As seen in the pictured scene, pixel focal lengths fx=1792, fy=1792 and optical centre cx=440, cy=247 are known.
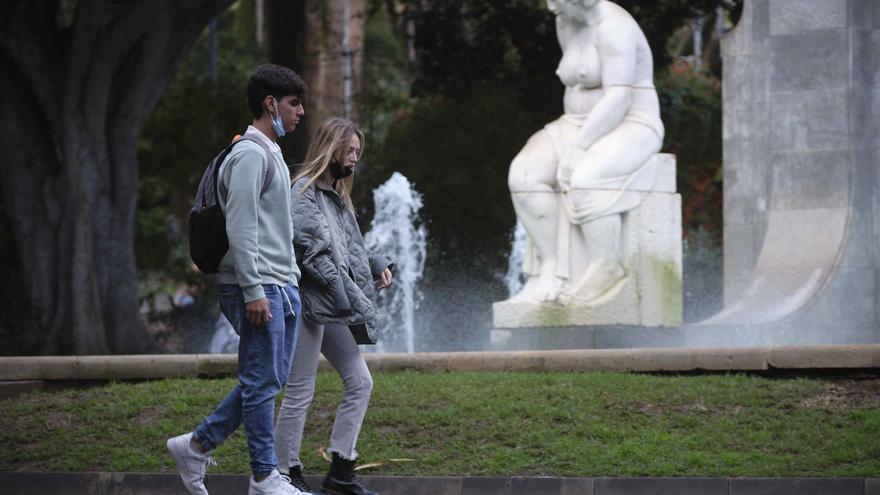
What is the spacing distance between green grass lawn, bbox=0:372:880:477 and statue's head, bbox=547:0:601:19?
4.50m

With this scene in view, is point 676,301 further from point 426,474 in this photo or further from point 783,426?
point 426,474

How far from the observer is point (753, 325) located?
1580 centimetres

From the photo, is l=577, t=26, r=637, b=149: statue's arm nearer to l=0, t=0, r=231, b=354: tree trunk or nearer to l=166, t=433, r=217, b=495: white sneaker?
l=0, t=0, r=231, b=354: tree trunk

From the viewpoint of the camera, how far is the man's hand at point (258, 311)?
8078mm

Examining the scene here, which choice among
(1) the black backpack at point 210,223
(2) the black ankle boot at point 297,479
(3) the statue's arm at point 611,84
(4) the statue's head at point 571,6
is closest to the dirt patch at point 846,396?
(2) the black ankle boot at point 297,479

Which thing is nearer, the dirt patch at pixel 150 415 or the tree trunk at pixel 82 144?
the dirt patch at pixel 150 415

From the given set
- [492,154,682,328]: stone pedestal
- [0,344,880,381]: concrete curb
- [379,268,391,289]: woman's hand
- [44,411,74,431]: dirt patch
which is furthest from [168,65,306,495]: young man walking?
[492,154,682,328]: stone pedestal

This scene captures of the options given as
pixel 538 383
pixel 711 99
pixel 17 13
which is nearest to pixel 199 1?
pixel 17 13

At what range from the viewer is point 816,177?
16.5 m

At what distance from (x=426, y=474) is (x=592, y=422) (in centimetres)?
128

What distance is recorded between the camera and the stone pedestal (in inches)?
608

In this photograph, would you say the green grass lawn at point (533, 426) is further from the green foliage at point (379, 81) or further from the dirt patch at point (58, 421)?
the green foliage at point (379, 81)

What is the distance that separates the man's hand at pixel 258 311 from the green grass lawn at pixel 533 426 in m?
2.24

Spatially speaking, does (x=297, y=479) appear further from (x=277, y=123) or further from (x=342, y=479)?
(x=277, y=123)
